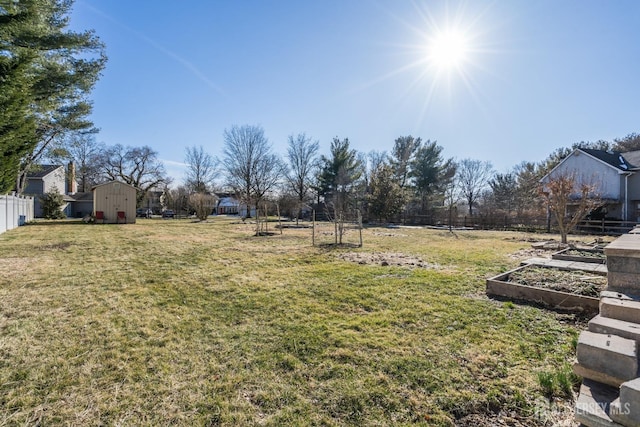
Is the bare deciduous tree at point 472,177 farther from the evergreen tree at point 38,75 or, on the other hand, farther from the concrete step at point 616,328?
the concrete step at point 616,328

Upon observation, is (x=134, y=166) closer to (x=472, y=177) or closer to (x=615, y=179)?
(x=472, y=177)

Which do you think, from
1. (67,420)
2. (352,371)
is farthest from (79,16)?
(352,371)

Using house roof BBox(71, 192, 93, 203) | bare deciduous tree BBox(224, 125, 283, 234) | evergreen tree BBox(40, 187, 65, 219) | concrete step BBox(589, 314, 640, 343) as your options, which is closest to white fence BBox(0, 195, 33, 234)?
evergreen tree BBox(40, 187, 65, 219)

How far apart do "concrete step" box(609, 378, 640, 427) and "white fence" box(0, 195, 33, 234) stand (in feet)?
66.1

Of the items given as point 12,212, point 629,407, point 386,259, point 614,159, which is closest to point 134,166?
point 12,212

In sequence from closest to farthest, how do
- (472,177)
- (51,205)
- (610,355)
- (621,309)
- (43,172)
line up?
(610,355)
(621,309)
(51,205)
(43,172)
(472,177)

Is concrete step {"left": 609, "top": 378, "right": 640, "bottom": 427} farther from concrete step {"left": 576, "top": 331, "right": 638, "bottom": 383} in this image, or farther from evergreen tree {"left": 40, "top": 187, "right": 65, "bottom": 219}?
evergreen tree {"left": 40, "top": 187, "right": 65, "bottom": 219}

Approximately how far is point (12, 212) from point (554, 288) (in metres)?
23.4

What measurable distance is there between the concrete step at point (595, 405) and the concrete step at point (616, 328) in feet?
1.74

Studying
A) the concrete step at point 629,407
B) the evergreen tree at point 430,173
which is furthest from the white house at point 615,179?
the concrete step at point 629,407

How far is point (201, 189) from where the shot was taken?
3981cm

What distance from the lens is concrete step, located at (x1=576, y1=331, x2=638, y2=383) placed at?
1754mm

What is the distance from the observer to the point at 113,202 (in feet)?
67.7

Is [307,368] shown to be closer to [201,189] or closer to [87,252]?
[87,252]
